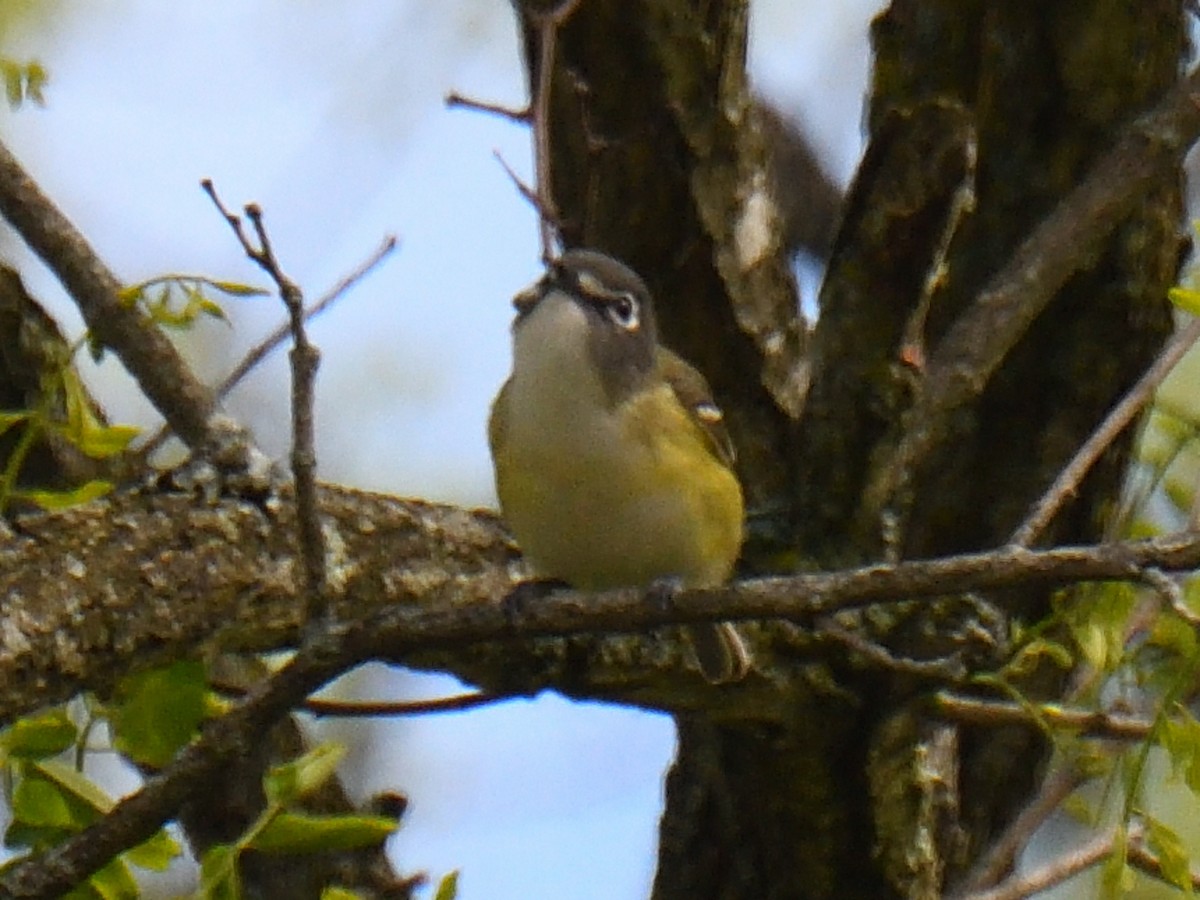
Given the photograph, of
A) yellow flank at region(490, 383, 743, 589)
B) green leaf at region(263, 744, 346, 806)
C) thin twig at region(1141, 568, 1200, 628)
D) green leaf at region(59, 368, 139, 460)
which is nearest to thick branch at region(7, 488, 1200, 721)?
thin twig at region(1141, 568, 1200, 628)

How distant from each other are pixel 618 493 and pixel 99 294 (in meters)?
1.16

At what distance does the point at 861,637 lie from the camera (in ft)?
12.9

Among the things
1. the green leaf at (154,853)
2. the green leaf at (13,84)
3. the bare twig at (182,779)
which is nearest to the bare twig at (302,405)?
the bare twig at (182,779)

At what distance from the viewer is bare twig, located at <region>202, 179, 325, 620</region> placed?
8.12 ft

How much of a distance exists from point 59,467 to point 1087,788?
336 cm

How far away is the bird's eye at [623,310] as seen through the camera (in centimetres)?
412

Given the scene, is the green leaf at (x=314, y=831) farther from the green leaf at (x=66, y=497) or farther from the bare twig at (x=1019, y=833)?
the bare twig at (x=1019, y=833)

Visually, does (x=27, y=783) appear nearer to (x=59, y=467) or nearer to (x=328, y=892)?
(x=328, y=892)

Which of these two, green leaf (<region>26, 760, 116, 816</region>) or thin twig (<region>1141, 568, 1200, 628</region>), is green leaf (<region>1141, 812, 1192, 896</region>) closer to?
thin twig (<region>1141, 568, 1200, 628</region>)

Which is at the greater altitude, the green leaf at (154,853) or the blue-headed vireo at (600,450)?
the blue-headed vireo at (600,450)

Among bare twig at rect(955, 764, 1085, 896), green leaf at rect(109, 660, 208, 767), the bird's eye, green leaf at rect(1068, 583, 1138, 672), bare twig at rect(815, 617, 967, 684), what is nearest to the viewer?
green leaf at rect(109, 660, 208, 767)

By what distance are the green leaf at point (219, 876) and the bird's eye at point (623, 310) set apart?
191cm

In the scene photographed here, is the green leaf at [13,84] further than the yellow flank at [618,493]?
No

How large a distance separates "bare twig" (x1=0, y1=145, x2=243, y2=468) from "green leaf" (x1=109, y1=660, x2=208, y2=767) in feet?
2.57
